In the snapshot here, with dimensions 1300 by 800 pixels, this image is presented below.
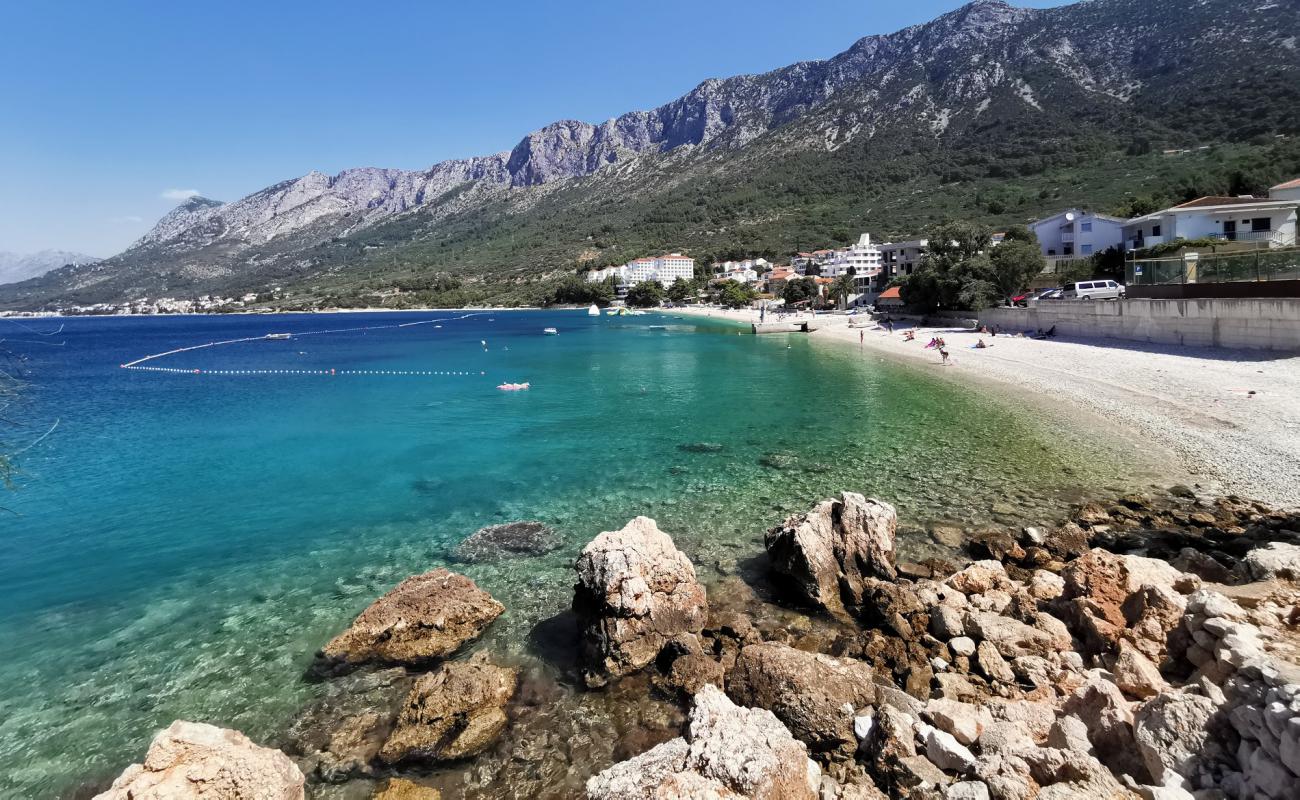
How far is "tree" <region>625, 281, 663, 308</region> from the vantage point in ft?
466

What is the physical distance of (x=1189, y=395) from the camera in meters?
21.4

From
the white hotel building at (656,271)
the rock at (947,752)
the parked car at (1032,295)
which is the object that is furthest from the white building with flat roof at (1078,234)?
the white hotel building at (656,271)

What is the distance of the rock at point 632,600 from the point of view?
344 inches

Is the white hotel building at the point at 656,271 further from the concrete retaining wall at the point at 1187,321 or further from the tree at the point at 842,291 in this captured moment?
the concrete retaining wall at the point at 1187,321

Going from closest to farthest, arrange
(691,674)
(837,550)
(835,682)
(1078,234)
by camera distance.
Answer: (835,682) < (691,674) < (837,550) < (1078,234)

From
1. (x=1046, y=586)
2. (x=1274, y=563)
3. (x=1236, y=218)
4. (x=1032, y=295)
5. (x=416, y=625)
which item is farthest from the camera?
(x=1032, y=295)

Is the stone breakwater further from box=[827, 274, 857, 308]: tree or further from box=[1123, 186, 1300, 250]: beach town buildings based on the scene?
box=[827, 274, 857, 308]: tree

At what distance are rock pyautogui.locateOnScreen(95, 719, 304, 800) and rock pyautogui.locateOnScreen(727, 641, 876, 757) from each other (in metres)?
5.22

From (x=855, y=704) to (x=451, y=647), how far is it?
611 centimetres

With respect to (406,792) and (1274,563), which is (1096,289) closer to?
(1274,563)

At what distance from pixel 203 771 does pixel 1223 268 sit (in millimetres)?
37083

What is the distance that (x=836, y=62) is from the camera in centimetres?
18650

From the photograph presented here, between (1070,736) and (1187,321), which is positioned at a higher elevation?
(1187,321)

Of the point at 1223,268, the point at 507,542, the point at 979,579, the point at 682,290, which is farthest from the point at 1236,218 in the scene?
the point at 682,290
